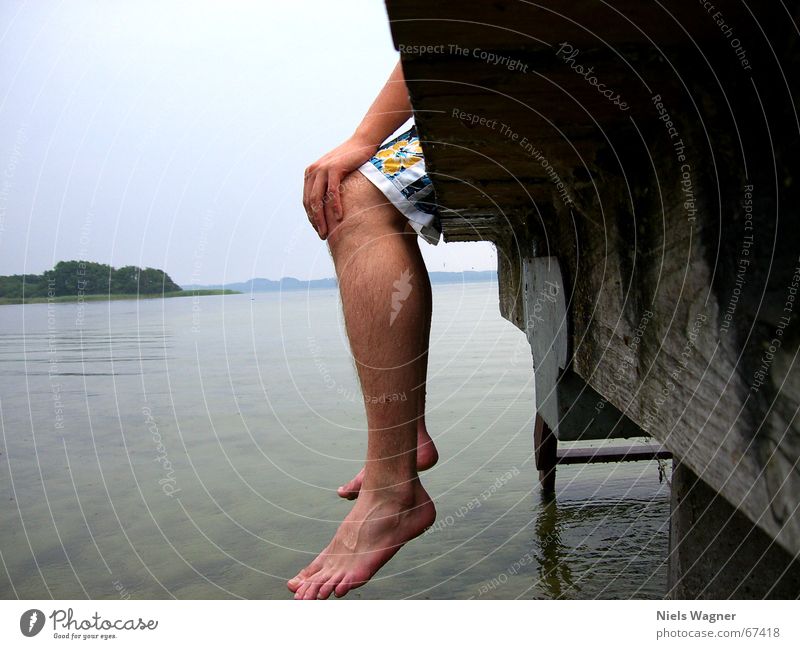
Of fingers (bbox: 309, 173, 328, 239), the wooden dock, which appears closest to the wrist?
fingers (bbox: 309, 173, 328, 239)

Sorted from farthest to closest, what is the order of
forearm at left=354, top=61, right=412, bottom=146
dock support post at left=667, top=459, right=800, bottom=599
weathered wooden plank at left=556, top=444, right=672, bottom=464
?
weathered wooden plank at left=556, top=444, right=672, bottom=464
forearm at left=354, top=61, right=412, bottom=146
dock support post at left=667, top=459, right=800, bottom=599

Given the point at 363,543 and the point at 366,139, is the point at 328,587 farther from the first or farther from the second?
the point at 366,139

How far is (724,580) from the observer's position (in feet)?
4.82

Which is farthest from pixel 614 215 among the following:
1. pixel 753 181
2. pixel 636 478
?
pixel 636 478

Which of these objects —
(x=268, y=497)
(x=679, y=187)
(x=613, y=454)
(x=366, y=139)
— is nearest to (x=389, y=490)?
(x=366, y=139)

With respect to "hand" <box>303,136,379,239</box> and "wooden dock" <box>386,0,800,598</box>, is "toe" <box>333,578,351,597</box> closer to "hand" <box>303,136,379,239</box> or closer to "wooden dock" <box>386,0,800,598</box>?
"wooden dock" <box>386,0,800,598</box>

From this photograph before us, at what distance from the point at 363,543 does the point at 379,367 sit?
1.54ft

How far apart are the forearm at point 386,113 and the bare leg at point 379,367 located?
13 centimetres

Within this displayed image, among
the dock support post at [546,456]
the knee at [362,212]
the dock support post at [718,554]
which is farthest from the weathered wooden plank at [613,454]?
the knee at [362,212]

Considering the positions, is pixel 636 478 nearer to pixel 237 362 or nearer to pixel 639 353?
pixel 639 353

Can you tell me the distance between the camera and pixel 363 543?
6.00ft

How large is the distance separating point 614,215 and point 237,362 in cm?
747

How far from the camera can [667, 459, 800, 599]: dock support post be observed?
1.37 m

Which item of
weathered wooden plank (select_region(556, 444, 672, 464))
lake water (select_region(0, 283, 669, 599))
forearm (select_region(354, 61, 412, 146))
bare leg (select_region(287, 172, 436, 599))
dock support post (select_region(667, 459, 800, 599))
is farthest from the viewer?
weathered wooden plank (select_region(556, 444, 672, 464))
